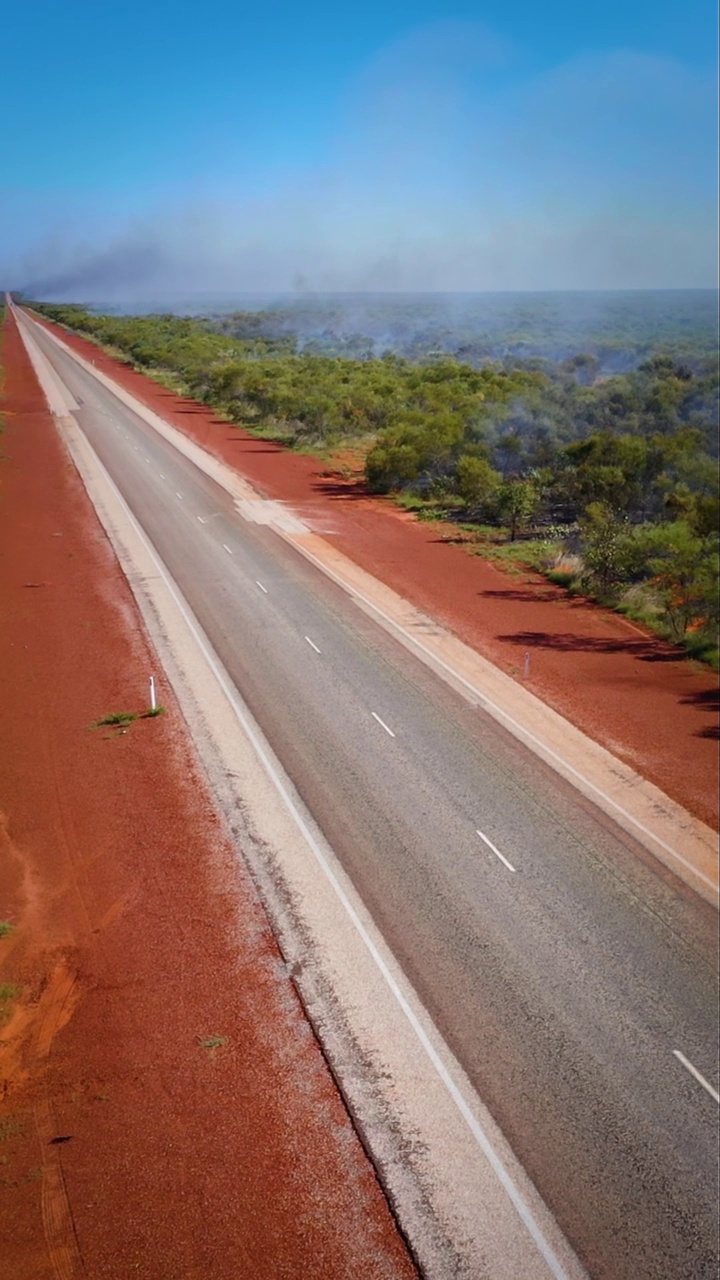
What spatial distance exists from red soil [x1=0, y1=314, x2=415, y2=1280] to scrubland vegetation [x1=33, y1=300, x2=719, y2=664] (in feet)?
56.8

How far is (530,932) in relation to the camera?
14.0 metres

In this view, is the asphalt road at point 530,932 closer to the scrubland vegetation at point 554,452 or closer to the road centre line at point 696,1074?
the road centre line at point 696,1074

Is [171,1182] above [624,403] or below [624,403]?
below

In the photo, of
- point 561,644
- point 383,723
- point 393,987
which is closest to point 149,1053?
point 393,987

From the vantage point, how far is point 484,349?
11919 cm

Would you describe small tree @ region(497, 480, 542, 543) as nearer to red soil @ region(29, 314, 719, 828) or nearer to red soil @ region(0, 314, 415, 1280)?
red soil @ region(29, 314, 719, 828)

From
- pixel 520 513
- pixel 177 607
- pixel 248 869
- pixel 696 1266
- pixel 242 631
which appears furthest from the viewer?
pixel 520 513

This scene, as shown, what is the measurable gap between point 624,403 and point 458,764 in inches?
1426

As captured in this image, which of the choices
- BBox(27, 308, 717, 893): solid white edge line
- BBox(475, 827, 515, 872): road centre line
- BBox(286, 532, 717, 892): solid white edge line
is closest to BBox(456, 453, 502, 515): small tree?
BBox(27, 308, 717, 893): solid white edge line

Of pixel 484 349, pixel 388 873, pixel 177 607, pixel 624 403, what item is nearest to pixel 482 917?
pixel 388 873

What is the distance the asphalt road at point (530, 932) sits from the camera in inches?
393

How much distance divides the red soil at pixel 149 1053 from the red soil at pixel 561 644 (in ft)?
31.9

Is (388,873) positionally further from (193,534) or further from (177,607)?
(193,534)

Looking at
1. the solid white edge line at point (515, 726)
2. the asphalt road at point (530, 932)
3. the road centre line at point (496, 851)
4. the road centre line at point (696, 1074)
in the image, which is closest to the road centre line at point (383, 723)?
the asphalt road at point (530, 932)
